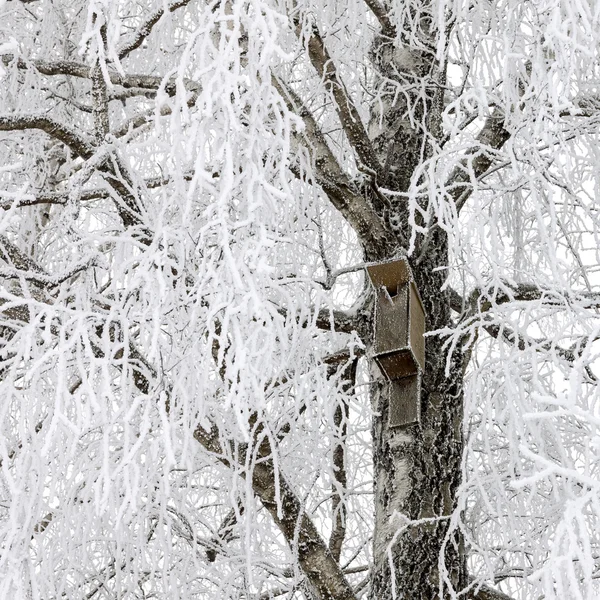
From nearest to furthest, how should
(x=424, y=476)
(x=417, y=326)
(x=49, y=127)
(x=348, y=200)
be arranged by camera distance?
(x=49, y=127), (x=417, y=326), (x=424, y=476), (x=348, y=200)

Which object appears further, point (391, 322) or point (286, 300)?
point (286, 300)

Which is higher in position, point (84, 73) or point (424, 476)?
point (84, 73)

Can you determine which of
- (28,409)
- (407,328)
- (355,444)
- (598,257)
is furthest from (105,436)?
(355,444)

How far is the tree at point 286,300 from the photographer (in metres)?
2.14

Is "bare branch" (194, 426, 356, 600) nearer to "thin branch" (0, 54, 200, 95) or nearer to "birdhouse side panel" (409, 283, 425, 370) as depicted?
Answer: "birdhouse side panel" (409, 283, 425, 370)

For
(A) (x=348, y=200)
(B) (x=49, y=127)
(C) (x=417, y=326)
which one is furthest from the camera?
(A) (x=348, y=200)

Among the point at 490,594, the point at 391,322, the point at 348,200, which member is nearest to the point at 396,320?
the point at 391,322

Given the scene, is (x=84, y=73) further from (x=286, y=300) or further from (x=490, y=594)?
(x=490, y=594)

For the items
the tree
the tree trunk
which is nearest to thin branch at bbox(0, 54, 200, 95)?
the tree

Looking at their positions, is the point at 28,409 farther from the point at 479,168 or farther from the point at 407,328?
the point at 479,168

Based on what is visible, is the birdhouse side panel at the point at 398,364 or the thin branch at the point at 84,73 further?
the thin branch at the point at 84,73

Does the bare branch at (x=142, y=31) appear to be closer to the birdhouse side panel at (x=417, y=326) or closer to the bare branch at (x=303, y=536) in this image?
the birdhouse side panel at (x=417, y=326)

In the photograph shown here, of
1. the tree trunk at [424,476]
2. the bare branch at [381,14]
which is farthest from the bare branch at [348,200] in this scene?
the bare branch at [381,14]

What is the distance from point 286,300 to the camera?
10.9 ft
